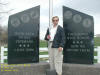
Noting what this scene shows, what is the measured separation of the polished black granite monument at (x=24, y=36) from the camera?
5.68 metres

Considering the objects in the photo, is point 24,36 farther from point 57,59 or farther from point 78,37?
point 78,37

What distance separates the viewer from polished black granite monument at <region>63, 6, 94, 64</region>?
580 cm

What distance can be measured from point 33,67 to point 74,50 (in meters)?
1.46

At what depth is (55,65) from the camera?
16.8 feet

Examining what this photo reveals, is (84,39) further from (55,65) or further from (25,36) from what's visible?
(25,36)

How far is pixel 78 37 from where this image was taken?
5.86 metres

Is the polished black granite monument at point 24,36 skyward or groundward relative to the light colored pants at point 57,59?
skyward

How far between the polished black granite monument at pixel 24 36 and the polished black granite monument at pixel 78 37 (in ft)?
3.31

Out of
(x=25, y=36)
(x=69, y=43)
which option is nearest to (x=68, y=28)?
(x=69, y=43)

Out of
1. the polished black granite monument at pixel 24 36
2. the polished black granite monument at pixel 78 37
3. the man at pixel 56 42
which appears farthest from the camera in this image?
the polished black granite monument at pixel 78 37

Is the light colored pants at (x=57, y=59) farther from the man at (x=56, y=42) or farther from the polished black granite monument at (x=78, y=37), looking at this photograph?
the polished black granite monument at (x=78, y=37)

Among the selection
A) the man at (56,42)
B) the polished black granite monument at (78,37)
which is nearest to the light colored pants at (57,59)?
the man at (56,42)

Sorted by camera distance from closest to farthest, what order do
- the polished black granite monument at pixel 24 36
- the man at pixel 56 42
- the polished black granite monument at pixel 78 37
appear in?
the man at pixel 56 42 → the polished black granite monument at pixel 24 36 → the polished black granite monument at pixel 78 37

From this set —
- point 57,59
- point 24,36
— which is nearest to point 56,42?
point 57,59
